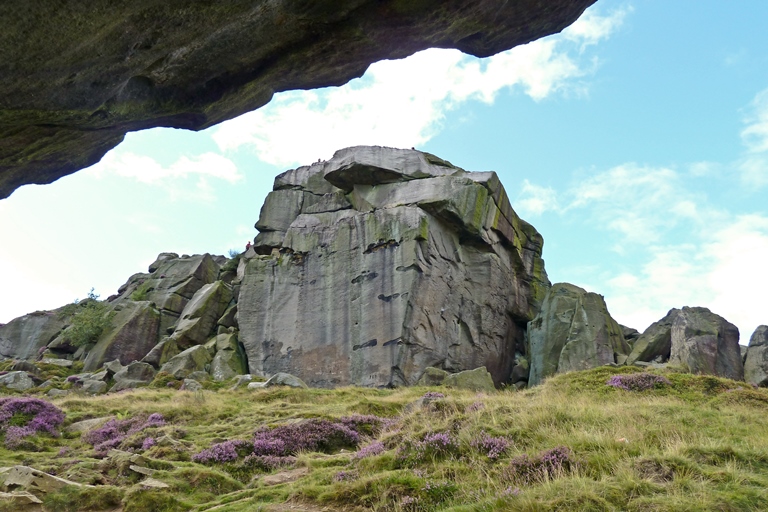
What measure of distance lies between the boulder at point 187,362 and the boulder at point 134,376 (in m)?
1.02

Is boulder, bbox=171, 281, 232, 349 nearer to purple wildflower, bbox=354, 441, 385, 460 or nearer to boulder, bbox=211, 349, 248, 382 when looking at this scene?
boulder, bbox=211, 349, 248, 382

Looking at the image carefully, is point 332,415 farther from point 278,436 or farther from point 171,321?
point 171,321

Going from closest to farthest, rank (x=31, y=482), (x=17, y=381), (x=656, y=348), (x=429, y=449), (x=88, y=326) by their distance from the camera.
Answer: (x=429, y=449) → (x=31, y=482) → (x=17, y=381) → (x=656, y=348) → (x=88, y=326)

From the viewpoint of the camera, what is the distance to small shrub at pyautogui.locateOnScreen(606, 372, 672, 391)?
2715 cm

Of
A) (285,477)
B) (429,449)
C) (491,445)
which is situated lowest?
(285,477)

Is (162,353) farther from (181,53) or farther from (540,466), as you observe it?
(181,53)

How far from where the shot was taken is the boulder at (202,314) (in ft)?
187

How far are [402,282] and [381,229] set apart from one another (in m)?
5.46

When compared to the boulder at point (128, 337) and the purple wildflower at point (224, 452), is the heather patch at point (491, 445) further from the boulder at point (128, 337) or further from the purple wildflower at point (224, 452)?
the boulder at point (128, 337)

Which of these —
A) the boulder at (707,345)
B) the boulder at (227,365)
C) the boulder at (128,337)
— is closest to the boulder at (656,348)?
the boulder at (707,345)

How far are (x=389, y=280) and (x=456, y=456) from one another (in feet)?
105

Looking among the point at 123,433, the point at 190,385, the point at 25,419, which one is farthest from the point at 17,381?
the point at 123,433

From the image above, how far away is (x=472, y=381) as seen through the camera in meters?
37.6

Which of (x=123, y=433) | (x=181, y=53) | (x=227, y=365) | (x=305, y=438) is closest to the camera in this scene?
(x=181, y=53)
